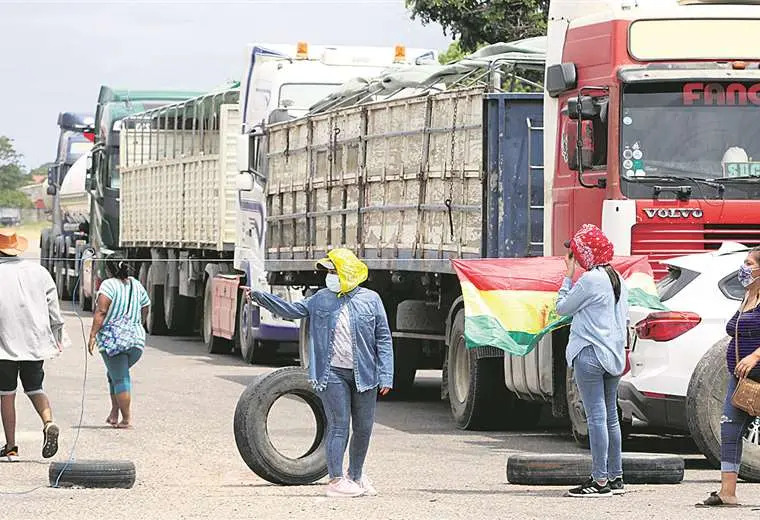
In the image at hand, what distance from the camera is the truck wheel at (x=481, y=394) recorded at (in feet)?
51.1

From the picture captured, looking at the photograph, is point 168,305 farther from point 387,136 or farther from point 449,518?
point 449,518

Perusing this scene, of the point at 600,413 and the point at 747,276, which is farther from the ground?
the point at 747,276

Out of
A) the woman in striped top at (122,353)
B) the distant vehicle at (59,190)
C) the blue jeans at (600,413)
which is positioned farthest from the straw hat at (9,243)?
the distant vehicle at (59,190)

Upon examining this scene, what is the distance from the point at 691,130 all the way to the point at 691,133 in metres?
0.02

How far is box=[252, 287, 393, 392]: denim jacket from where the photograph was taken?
10984 mm

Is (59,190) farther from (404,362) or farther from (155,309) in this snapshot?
(404,362)

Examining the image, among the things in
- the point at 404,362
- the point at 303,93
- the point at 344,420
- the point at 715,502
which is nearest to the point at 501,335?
the point at 344,420

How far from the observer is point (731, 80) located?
13.8 meters

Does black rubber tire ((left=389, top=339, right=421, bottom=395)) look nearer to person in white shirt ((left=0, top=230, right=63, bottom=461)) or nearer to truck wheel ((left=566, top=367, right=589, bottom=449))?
truck wheel ((left=566, top=367, right=589, bottom=449))

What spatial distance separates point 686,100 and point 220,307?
511 inches

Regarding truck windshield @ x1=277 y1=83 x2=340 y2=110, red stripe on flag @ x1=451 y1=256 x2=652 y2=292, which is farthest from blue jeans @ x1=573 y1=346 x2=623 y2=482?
truck windshield @ x1=277 y1=83 x2=340 y2=110

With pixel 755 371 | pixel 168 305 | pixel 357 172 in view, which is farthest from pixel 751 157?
pixel 168 305

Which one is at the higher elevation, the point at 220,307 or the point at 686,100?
the point at 686,100

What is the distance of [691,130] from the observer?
13688mm
